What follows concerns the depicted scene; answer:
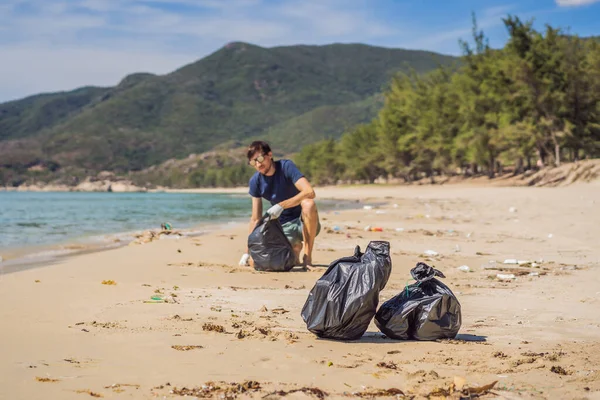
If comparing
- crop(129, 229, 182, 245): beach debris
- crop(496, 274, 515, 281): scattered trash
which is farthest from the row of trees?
crop(496, 274, 515, 281): scattered trash

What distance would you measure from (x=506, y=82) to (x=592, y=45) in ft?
22.7

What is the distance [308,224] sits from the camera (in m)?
7.87

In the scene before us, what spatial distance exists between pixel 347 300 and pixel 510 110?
4186cm

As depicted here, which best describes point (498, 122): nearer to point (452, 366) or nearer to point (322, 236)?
point (322, 236)

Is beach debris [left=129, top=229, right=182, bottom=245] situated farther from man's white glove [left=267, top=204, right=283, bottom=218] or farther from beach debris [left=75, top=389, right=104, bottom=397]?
beach debris [left=75, top=389, right=104, bottom=397]

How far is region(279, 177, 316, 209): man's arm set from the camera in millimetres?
7602

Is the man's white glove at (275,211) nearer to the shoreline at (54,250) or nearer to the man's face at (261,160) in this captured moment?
the man's face at (261,160)

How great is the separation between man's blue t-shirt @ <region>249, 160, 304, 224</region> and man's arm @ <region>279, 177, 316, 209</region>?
0.10 m

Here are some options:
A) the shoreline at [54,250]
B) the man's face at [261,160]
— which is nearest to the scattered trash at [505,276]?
Answer: the man's face at [261,160]

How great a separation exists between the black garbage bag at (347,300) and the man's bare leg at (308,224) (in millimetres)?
3443

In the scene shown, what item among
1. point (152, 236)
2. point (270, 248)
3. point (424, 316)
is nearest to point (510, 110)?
point (152, 236)

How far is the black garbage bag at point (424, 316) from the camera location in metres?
4.30

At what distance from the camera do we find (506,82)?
4253 centimetres

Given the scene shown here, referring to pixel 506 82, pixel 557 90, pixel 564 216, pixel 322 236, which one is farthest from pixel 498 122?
pixel 322 236
